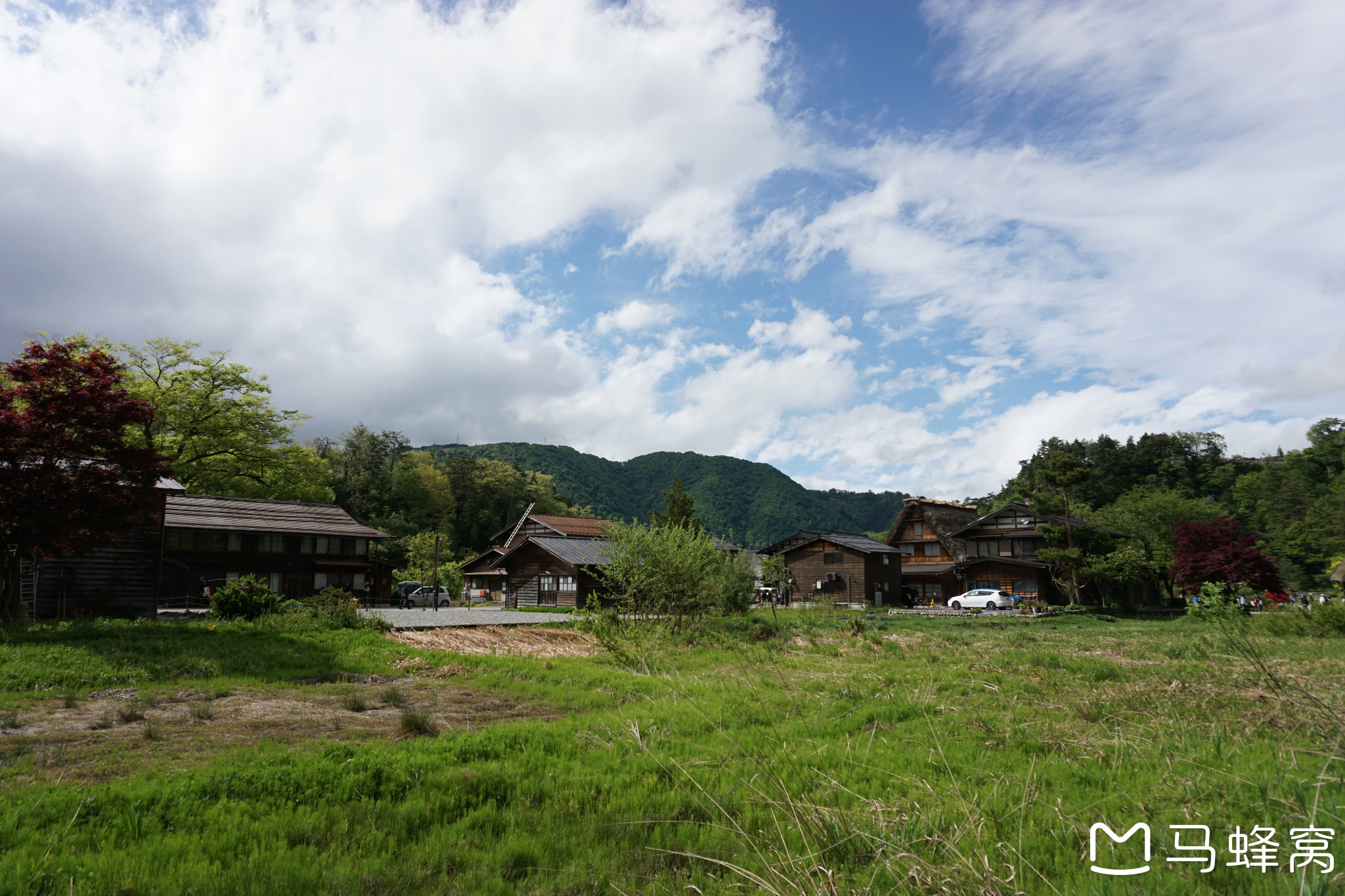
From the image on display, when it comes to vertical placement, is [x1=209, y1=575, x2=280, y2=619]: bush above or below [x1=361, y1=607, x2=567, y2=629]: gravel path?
above

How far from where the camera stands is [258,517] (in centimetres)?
4366

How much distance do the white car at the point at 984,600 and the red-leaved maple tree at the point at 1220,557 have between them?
10.8 meters

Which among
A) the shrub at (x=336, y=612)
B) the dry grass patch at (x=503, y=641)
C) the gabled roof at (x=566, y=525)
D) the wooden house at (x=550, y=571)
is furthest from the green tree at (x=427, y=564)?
the dry grass patch at (x=503, y=641)

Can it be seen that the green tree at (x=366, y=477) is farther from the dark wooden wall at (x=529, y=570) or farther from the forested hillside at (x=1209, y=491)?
the forested hillside at (x=1209, y=491)

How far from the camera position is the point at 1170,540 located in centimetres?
5197

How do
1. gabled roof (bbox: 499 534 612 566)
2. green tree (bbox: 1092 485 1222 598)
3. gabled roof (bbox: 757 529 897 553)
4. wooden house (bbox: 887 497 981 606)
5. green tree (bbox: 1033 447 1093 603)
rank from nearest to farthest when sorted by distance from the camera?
green tree (bbox: 1092 485 1222 598) → green tree (bbox: 1033 447 1093 603) → gabled roof (bbox: 499 534 612 566) → gabled roof (bbox: 757 529 897 553) → wooden house (bbox: 887 497 981 606)

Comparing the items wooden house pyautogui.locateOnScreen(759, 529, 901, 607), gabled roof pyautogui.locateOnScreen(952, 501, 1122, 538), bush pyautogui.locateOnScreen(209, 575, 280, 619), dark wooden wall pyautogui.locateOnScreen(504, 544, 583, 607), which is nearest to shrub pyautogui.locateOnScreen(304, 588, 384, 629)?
bush pyautogui.locateOnScreen(209, 575, 280, 619)

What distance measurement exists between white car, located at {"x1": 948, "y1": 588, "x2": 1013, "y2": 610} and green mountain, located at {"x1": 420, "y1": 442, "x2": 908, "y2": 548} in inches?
2758

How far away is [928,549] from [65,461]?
208ft

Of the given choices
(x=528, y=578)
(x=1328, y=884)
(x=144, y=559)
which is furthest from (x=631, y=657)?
(x=528, y=578)

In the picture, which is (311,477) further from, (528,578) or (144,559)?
(144,559)

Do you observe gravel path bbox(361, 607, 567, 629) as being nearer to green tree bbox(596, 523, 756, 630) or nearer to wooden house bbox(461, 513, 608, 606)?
green tree bbox(596, 523, 756, 630)

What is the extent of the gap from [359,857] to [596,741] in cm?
349

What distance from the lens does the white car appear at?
48.6 m
